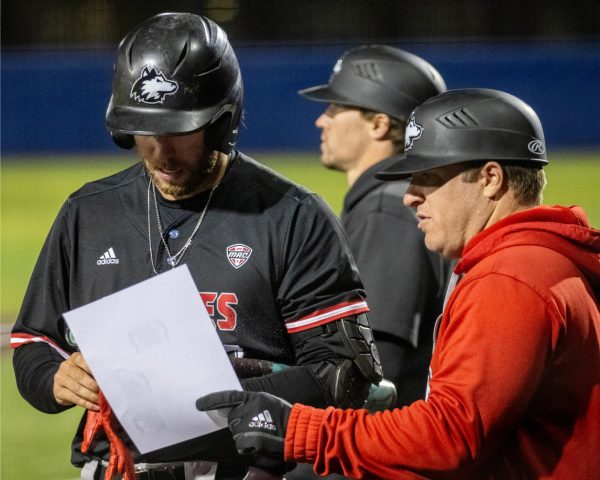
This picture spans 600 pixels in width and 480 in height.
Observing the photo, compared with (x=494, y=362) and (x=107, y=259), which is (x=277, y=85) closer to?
(x=107, y=259)

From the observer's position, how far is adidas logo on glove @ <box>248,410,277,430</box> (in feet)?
7.16

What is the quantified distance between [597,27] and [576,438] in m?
13.7

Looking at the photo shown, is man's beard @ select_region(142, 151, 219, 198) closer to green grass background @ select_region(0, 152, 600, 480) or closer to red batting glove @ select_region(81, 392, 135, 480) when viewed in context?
red batting glove @ select_region(81, 392, 135, 480)

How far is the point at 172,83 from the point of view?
2.58 meters

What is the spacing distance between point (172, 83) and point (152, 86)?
0.05m

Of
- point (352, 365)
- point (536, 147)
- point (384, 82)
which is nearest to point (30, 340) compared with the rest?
point (352, 365)

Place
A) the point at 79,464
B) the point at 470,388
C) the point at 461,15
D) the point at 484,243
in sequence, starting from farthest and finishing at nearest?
the point at 461,15
the point at 79,464
the point at 484,243
the point at 470,388

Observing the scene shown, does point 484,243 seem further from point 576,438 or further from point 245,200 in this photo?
point 245,200

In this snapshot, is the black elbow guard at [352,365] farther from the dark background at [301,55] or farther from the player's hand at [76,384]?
the dark background at [301,55]

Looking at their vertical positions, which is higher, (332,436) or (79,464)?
(332,436)

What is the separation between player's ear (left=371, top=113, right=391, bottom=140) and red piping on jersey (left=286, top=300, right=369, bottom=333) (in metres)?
1.91

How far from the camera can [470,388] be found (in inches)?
79.9

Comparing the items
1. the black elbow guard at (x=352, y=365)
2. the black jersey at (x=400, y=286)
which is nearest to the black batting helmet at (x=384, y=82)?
the black jersey at (x=400, y=286)

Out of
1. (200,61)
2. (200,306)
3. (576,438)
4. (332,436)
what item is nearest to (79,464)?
(200,306)
